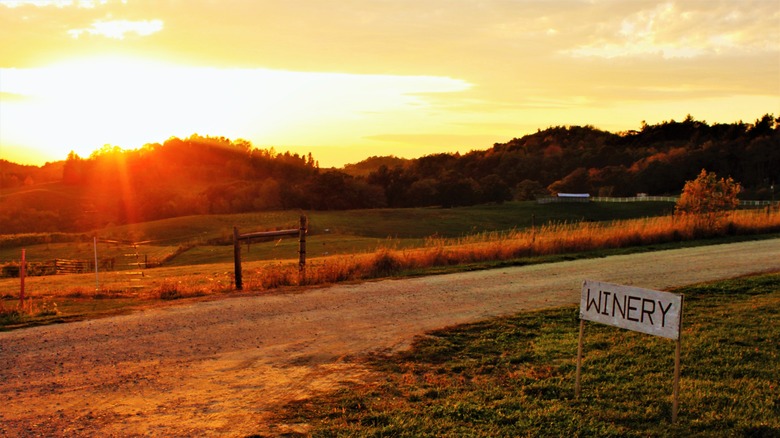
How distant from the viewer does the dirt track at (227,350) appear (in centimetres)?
767

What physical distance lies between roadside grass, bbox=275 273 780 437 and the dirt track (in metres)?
0.64

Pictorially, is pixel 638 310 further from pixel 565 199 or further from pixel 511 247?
pixel 565 199

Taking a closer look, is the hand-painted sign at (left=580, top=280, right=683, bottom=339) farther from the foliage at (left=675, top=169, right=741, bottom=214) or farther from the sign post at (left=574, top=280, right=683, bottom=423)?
the foliage at (left=675, top=169, right=741, bottom=214)

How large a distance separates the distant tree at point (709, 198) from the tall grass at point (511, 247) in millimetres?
353

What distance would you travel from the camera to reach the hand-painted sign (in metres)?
7.23

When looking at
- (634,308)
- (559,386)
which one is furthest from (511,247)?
(634,308)

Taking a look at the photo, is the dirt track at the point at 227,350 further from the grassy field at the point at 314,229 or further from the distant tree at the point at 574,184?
the distant tree at the point at 574,184

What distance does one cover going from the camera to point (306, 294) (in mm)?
16375

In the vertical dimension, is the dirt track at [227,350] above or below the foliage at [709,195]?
below

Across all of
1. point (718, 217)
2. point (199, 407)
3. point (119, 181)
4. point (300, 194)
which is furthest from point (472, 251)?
point (119, 181)

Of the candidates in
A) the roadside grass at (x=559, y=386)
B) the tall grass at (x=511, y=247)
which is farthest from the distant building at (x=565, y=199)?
the roadside grass at (x=559, y=386)

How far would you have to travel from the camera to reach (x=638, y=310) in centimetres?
749

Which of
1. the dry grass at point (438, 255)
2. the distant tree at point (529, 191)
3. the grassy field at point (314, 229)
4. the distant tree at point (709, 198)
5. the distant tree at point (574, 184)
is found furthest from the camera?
the distant tree at point (574, 184)

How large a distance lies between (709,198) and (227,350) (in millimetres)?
26096
